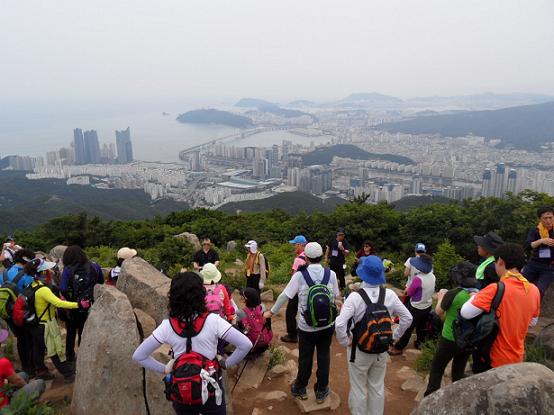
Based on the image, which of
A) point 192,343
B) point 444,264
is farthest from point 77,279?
point 444,264

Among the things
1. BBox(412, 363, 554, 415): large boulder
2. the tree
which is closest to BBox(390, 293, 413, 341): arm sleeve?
BBox(412, 363, 554, 415): large boulder

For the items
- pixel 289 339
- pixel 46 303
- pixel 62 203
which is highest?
pixel 46 303

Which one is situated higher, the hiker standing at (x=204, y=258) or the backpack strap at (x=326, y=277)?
the backpack strap at (x=326, y=277)

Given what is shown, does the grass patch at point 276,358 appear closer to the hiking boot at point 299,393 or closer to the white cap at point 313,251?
the hiking boot at point 299,393

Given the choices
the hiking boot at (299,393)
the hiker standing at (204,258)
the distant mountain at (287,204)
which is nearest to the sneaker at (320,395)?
the hiking boot at (299,393)

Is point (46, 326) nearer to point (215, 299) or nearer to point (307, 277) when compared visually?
point (215, 299)

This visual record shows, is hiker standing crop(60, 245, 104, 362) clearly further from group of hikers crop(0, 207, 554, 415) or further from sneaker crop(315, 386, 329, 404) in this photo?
sneaker crop(315, 386, 329, 404)

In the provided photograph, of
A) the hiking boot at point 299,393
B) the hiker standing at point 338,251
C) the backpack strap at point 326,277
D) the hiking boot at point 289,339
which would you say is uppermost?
the backpack strap at point 326,277
